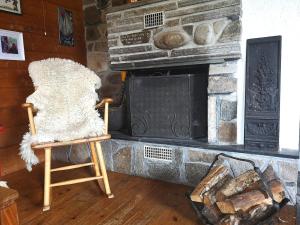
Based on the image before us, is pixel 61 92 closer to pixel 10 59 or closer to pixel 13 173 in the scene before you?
pixel 10 59

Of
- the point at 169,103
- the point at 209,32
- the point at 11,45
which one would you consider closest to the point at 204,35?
the point at 209,32

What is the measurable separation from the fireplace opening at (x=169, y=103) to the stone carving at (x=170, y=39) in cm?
21

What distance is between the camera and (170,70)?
2064mm

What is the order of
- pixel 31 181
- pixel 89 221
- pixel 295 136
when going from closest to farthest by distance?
pixel 89 221 → pixel 295 136 → pixel 31 181

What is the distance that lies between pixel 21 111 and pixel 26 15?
0.90 meters

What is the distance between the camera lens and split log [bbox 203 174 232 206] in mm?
1349

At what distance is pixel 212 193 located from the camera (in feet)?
4.54

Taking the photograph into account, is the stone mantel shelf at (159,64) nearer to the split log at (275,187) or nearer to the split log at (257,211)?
the split log at (275,187)

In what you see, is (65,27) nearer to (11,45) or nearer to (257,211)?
(11,45)

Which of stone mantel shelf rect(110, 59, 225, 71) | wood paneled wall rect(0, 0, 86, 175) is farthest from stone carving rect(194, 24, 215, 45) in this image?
wood paneled wall rect(0, 0, 86, 175)

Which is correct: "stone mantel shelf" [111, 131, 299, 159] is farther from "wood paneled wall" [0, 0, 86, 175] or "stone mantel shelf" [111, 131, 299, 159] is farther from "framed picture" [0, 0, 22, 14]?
"framed picture" [0, 0, 22, 14]

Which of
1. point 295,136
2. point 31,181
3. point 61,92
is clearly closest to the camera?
point 295,136

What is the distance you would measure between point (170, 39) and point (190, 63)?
0.78 ft

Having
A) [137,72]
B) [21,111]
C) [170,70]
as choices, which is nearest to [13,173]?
[21,111]
